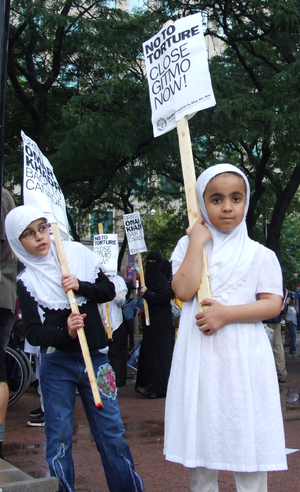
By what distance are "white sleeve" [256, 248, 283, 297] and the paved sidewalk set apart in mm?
1883

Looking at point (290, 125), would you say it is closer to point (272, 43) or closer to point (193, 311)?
point (272, 43)

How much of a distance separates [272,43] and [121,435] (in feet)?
33.0

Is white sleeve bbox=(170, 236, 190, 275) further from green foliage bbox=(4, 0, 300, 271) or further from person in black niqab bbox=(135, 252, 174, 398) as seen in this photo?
green foliage bbox=(4, 0, 300, 271)

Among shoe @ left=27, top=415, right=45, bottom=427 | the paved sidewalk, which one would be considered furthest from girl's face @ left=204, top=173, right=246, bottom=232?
shoe @ left=27, top=415, right=45, bottom=427

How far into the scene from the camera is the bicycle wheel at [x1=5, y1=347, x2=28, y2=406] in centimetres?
673

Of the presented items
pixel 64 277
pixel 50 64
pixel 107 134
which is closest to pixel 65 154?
pixel 107 134

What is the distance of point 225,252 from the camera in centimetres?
286

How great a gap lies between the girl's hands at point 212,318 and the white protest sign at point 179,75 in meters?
1.10

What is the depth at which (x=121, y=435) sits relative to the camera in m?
3.35

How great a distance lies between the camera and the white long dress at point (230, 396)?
2.61 meters

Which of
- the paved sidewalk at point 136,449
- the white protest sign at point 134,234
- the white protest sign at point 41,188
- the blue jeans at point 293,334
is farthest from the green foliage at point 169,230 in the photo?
the white protest sign at point 41,188

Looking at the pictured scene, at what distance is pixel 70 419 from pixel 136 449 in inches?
85.2

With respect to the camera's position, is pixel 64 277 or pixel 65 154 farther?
pixel 65 154

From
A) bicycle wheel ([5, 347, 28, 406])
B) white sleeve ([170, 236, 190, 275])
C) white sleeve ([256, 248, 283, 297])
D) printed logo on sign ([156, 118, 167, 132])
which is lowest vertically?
bicycle wheel ([5, 347, 28, 406])
